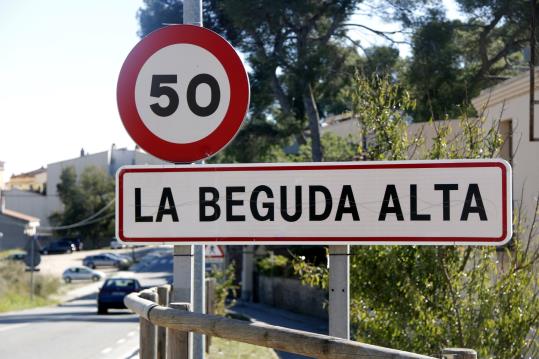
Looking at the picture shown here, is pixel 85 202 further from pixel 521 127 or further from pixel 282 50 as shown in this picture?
pixel 521 127

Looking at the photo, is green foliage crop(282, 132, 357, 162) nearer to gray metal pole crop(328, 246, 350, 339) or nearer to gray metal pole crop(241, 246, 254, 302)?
gray metal pole crop(241, 246, 254, 302)

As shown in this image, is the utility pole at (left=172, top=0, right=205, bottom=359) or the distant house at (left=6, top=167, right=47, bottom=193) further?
the distant house at (left=6, top=167, right=47, bottom=193)

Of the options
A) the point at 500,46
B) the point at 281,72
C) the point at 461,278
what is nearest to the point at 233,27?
the point at 281,72

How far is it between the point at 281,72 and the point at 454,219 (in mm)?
23633

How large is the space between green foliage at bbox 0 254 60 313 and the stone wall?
399 inches

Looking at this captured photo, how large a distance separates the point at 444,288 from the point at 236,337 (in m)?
2.52

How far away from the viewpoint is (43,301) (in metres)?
39.8

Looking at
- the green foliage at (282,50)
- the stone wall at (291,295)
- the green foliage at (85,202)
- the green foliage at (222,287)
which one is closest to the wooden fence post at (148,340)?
the green foliage at (222,287)

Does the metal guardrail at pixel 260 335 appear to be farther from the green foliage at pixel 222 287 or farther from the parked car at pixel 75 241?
the parked car at pixel 75 241

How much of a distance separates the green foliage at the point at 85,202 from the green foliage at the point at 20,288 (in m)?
34.6

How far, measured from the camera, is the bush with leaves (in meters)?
5.29

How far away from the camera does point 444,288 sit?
17.9 feet

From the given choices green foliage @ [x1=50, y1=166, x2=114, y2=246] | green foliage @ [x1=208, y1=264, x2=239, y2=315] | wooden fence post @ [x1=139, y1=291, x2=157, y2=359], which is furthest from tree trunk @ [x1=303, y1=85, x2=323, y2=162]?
green foliage @ [x1=50, y1=166, x2=114, y2=246]

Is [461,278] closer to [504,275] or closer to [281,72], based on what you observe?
[504,275]
